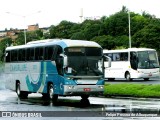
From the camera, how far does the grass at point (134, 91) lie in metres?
26.8

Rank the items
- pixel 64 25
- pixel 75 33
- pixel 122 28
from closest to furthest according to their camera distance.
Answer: pixel 122 28 → pixel 75 33 → pixel 64 25

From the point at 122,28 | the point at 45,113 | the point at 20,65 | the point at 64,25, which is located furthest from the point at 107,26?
the point at 45,113

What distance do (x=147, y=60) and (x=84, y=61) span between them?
946 inches

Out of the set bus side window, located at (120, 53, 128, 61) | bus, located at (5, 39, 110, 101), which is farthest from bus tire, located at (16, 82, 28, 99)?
bus side window, located at (120, 53, 128, 61)

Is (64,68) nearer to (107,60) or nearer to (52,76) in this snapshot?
(52,76)

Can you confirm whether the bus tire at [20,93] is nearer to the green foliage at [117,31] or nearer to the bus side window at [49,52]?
the bus side window at [49,52]

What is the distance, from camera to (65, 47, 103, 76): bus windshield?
2352cm

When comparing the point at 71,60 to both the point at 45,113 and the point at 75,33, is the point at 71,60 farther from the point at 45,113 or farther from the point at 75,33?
the point at 75,33

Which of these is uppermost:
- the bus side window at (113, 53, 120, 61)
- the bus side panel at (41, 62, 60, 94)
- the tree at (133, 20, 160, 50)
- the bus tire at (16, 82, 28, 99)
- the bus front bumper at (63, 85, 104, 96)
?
the tree at (133, 20, 160, 50)

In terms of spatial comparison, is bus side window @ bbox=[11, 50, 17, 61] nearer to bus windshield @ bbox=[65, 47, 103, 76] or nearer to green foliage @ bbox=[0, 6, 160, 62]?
bus windshield @ bbox=[65, 47, 103, 76]

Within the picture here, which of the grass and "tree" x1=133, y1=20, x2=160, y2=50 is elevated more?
"tree" x1=133, y1=20, x2=160, y2=50

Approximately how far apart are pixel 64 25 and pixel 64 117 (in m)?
129

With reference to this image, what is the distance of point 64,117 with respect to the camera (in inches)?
665

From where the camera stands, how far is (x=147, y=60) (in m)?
47.0
